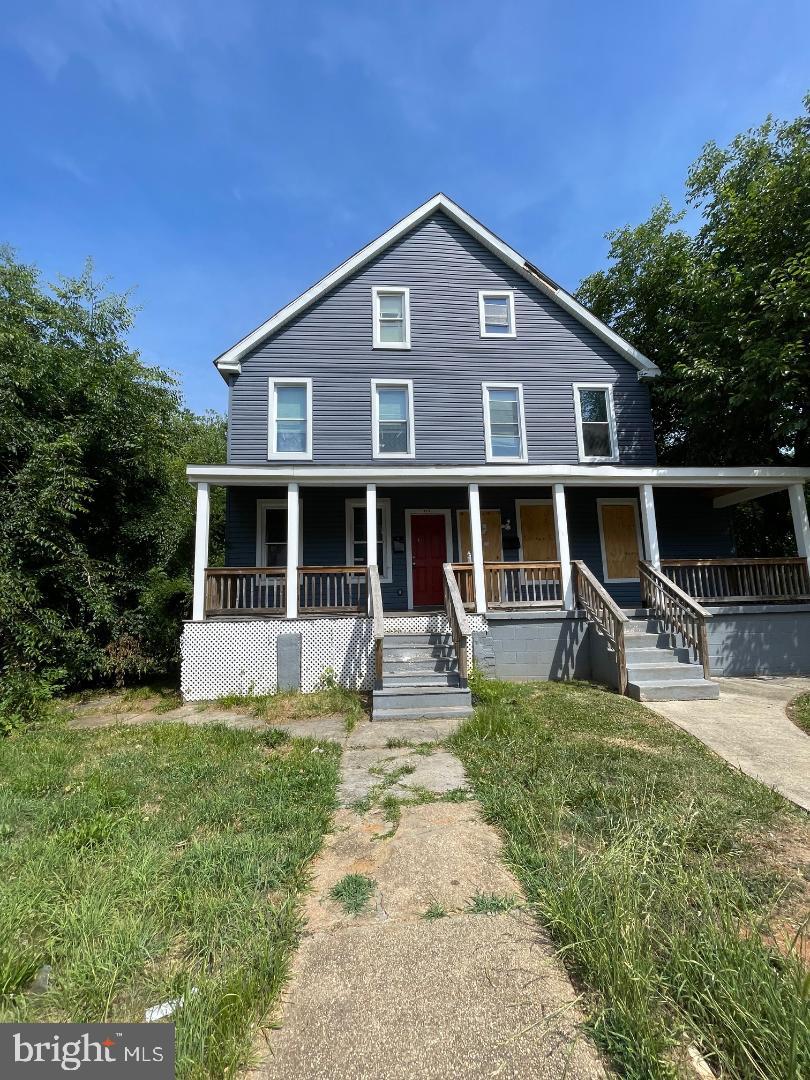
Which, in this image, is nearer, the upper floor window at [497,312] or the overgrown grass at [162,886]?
the overgrown grass at [162,886]

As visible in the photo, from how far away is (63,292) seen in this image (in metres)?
12.8

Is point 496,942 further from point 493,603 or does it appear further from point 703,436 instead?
point 703,436

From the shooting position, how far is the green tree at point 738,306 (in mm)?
9766

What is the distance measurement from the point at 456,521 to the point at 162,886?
32.1 feet

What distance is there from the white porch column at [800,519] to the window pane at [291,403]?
11310 millimetres

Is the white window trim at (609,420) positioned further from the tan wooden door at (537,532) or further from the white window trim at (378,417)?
the white window trim at (378,417)

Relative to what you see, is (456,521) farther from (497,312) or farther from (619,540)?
(497,312)

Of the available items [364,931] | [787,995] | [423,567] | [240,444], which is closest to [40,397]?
[240,444]

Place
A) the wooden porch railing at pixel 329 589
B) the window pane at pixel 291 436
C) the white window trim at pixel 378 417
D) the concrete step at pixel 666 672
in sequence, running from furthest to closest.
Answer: the white window trim at pixel 378 417, the window pane at pixel 291 436, the wooden porch railing at pixel 329 589, the concrete step at pixel 666 672

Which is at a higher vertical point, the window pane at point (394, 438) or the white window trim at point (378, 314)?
the white window trim at point (378, 314)

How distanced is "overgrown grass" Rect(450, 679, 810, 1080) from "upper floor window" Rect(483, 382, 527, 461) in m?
8.03

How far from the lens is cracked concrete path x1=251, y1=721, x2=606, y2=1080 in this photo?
170 cm

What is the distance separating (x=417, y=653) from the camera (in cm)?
816

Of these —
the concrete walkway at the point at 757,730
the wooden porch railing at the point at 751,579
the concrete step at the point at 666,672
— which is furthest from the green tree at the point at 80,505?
the wooden porch railing at the point at 751,579
